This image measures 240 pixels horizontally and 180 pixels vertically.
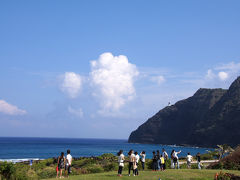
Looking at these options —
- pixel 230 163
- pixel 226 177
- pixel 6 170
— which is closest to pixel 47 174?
pixel 6 170

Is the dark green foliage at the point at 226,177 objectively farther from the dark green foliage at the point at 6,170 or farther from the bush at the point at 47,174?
the bush at the point at 47,174

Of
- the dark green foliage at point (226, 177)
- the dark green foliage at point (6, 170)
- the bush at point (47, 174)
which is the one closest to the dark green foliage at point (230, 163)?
the dark green foliage at point (226, 177)

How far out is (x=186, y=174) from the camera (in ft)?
77.0

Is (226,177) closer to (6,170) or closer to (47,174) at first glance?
(6,170)

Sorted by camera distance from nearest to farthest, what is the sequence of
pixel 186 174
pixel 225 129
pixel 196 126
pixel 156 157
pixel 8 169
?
1. pixel 8 169
2. pixel 186 174
3. pixel 156 157
4. pixel 225 129
5. pixel 196 126

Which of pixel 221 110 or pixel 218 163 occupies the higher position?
pixel 221 110

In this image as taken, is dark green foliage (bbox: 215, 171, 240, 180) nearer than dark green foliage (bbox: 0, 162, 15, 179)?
No

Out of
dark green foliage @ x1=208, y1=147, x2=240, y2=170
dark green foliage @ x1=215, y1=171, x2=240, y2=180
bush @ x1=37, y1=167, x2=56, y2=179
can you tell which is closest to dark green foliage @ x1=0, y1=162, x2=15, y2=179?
bush @ x1=37, y1=167, x2=56, y2=179

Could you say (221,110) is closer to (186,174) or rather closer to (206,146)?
(206,146)

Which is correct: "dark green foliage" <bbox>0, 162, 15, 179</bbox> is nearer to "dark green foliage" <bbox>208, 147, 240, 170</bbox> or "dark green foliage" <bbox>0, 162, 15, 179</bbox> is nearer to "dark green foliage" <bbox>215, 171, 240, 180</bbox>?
"dark green foliage" <bbox>215, 171, 240, 180</bbox>

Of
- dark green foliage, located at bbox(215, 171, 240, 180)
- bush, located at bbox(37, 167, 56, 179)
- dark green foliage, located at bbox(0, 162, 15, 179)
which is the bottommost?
bush, located at bbox(37, 167, 56, 179)

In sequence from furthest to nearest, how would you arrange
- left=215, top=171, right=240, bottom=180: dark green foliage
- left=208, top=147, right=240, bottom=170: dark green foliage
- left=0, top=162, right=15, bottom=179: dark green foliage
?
1. left=208, top=147, right=240, bottom=170: dark green foliage
2. left=215, top=171, right=240, bottom=180: dark green foliage
3. left=0, top=162, right=15, bottom=179: dark green foliage

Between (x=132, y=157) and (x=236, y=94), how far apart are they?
16506 centimetres

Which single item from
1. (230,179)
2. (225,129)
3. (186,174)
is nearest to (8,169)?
(186,174)
